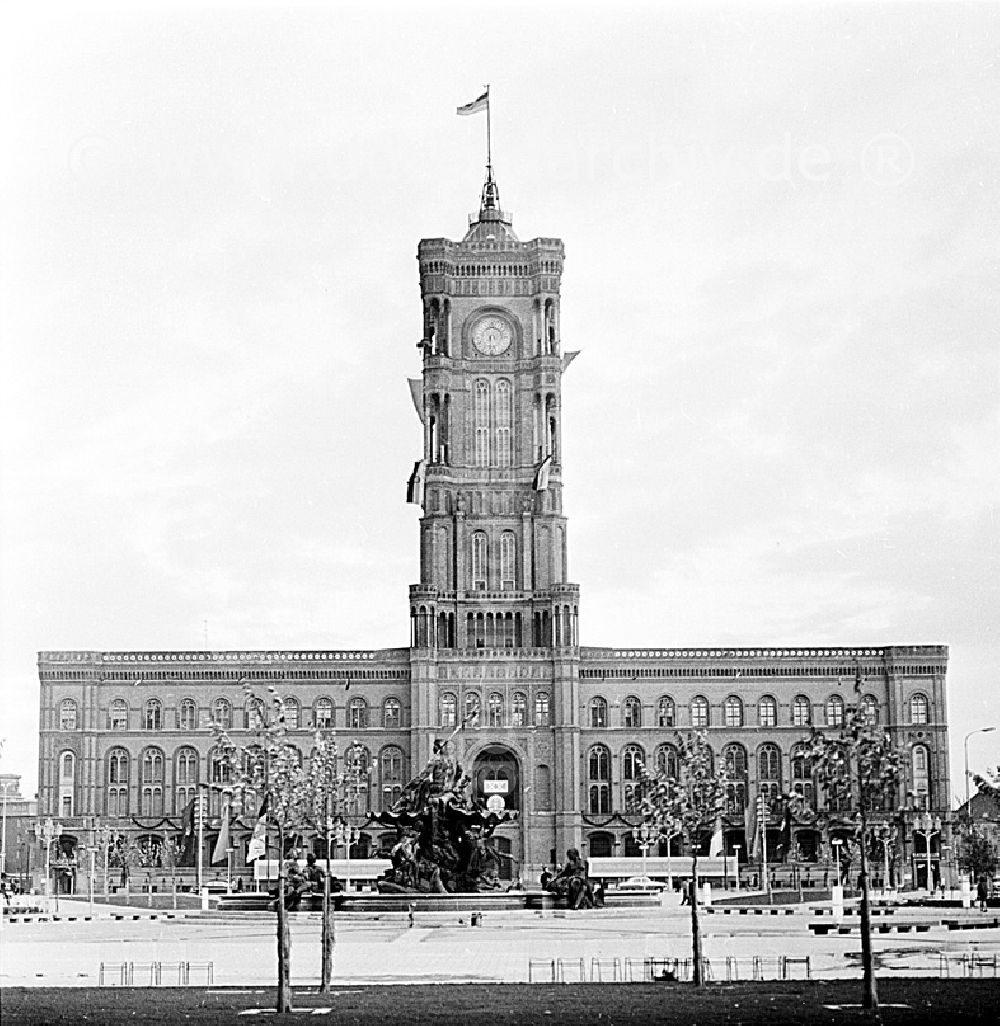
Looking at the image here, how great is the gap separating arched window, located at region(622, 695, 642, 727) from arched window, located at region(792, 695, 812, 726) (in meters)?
11.1

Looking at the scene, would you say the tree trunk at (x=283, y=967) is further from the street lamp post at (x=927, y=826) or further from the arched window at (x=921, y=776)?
the arched window at (x=921, y=776)

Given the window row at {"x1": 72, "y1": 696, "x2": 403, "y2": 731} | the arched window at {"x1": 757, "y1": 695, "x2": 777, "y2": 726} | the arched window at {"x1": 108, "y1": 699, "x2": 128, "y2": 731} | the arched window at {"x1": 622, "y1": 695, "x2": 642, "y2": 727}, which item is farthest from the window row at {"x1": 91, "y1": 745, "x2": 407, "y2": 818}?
the arched window at {"x1": 757, "y1": 695, "x2": 777, "y2": 726}

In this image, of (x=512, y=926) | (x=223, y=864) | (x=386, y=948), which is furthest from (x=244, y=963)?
(x=223, y=864)

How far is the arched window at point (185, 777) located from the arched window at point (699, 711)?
118 feet

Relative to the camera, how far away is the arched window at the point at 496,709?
13262cm

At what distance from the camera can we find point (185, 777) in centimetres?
13450

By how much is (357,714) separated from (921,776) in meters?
40.4

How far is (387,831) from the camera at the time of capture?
131750mm

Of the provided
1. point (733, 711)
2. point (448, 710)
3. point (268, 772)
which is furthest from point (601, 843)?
point (268, 772)

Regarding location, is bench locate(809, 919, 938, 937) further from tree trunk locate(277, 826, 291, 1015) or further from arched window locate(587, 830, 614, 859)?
arched window locate(587, 830, 614, 859)

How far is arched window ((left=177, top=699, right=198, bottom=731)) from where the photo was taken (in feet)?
443

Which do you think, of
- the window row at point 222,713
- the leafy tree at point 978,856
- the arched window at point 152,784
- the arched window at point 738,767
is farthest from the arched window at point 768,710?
the arched window at point 152,784

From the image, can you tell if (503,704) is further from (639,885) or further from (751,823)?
(639,885)

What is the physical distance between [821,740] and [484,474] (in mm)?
99415
